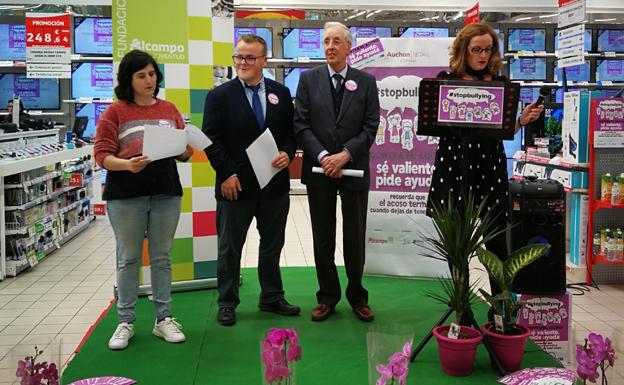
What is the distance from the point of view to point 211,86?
470 cm

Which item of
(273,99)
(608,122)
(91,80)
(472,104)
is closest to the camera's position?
Result: (472,104)

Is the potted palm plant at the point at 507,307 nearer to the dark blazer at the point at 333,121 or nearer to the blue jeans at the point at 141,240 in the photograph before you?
the dark blazer at the point at 333,121

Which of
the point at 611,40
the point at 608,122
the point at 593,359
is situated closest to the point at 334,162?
the point at 593,359

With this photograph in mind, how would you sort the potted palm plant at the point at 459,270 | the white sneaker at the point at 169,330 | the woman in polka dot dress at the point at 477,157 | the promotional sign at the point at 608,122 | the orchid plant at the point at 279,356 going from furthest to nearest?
the promotional sign at the point at 608,122 → the white sneaker at the point at 169,330 → the woman in polka dot dress at the point at 477,157 → the potted palm plant at the point at 459,270 → the orchid plant at the point at 279,356

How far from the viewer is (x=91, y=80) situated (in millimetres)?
10453

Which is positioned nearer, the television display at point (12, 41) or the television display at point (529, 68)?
the television display at point (12, 41)

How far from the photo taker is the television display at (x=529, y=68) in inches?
435

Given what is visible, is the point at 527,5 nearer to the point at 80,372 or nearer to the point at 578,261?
the point at 578,261

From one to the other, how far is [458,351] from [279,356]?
1410 mm

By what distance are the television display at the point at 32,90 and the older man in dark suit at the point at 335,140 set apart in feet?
25.4

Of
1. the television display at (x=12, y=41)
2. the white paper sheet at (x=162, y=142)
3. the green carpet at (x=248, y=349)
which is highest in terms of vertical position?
the television display at (x=12, y=41)

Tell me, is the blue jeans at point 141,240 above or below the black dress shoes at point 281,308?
above

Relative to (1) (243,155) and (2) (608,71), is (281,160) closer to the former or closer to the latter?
(1) (243,155)

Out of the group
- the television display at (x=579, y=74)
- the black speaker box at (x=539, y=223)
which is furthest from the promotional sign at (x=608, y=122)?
the television display at (x=579, y=74)
